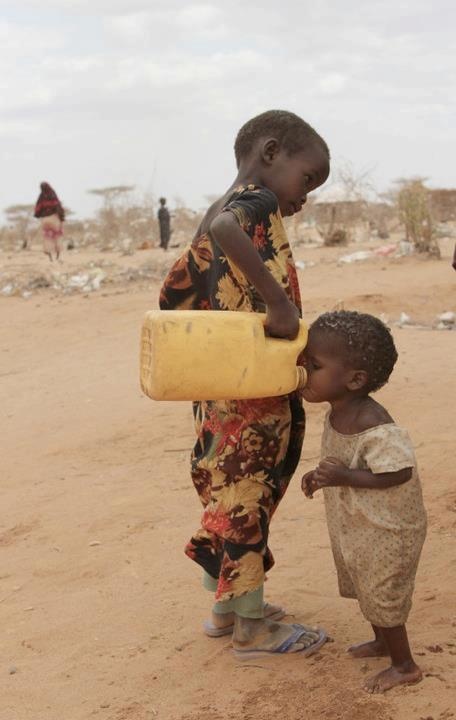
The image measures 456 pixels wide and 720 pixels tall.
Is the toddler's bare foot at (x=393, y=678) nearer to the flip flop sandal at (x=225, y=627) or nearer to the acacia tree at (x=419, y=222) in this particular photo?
the flip flop sandal at (x=225, y=627)

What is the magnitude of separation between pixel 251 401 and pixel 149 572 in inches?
49.8

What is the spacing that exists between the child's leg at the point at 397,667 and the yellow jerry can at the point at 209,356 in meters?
0.68

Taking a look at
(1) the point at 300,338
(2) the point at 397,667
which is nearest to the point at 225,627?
(2) the point at 397,667

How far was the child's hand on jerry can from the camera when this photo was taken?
2.24m

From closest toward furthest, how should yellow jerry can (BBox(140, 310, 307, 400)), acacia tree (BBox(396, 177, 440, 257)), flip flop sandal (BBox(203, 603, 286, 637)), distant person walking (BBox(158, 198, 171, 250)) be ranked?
yellow jerry can (BBox(140, 310, 307, 400)), flip flop sandal (BBox(203, 603, 286, 637)), acacia tree (BBox(396, 177, 440, 257)), distant person walking (BBox(158, 198, 171, 250))

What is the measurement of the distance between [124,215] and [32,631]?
2332 centimetres

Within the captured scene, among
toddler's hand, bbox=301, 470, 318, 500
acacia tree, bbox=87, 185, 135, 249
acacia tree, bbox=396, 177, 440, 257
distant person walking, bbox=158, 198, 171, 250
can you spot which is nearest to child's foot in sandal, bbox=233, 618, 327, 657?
toddler's hand, bbox=301, 470, 318, 500

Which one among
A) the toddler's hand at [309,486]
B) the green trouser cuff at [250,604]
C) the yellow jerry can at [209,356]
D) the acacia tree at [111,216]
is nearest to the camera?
the yellow jerry can at [209,356]

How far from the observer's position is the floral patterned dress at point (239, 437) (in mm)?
2420

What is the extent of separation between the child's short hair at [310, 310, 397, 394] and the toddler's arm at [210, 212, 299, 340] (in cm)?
11

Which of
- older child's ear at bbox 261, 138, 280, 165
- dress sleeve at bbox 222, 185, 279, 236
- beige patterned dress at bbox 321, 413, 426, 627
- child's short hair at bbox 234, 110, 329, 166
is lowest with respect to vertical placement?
beige patterned dress at bbox 321, 413, 426, 627

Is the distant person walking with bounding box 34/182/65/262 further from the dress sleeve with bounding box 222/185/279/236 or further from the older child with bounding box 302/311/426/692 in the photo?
the older child with bounding box 302/311/426/692

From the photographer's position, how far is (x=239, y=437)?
2.49 meters

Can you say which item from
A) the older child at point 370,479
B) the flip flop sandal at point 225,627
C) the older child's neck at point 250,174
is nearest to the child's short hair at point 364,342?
the older child at point 370,479
